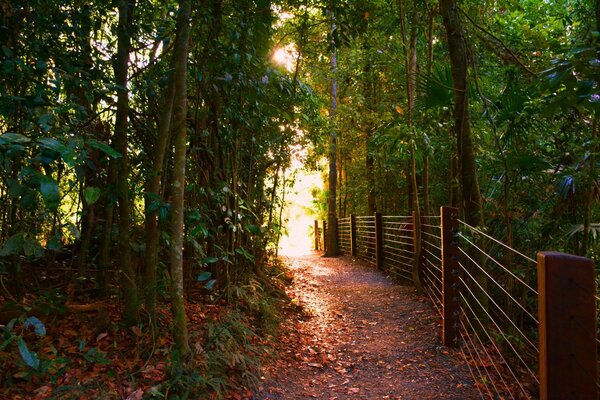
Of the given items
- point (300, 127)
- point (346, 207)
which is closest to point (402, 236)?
point (300, 127)

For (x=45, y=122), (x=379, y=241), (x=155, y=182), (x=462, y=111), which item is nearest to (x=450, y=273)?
(x=462, y=111)

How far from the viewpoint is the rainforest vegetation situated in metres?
2.95

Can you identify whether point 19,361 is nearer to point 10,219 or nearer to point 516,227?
point 10,219

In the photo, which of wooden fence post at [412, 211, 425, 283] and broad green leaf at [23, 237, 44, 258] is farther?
wooden fence post at [412, 211, 425, 283]

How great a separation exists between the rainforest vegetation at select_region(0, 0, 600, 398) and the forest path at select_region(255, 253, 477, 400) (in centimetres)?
42

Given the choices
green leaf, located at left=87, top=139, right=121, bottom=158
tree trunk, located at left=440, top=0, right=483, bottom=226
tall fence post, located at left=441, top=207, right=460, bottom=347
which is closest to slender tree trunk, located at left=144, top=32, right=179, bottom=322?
green leaf, located at left=87, top=139, right=121, bottom=158

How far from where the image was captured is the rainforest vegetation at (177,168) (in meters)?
2.95

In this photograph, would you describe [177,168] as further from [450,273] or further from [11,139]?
[450,273]

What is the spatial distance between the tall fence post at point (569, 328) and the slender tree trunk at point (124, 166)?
→ 3027mm

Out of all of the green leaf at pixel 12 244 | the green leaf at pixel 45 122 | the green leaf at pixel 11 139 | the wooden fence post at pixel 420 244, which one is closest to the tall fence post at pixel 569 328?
the green leaf at pixel 11 139

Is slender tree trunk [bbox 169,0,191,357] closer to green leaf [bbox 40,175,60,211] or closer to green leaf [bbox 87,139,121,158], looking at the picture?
A: green leaf [bbox 87,139,121,158]

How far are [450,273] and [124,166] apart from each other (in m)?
3.34

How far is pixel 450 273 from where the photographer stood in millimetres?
4512

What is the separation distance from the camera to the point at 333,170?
49.0ft
